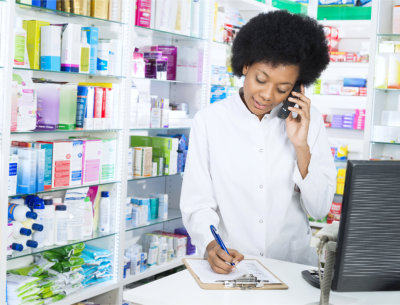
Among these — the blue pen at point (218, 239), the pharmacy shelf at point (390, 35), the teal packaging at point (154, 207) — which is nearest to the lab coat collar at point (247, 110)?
the blue pen at point (218, 239)

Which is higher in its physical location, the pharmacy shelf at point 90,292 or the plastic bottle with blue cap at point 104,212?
the plastic bottle with blue cap at point 104,212

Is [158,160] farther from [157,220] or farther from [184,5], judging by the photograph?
[184,5]

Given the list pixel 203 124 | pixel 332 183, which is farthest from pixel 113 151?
pixel 332 183

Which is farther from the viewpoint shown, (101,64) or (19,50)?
(101,64)

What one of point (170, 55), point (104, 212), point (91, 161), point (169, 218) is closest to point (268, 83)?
point (91, 161)

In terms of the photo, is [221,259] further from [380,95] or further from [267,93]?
[380,95]

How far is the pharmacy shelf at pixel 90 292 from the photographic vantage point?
3.49 metres

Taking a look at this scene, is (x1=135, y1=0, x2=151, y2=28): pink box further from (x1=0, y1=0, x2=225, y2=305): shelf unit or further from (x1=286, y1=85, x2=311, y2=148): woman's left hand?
(x1=286, y1=85, x2=311, y2=148): woman's left hand

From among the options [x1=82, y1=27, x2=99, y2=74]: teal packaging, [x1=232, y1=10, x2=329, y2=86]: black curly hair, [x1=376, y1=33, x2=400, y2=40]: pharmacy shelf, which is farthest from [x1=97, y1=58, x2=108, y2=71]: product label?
[x1=376, y1=33, x2=400, y2=40]: pharmacy shelf

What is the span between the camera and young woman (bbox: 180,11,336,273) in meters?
2.15

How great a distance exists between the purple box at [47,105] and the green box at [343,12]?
3.50 meters

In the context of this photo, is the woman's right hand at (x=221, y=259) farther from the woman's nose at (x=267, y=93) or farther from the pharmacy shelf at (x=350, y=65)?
the pharmacy shelf at (x=350, y=65)

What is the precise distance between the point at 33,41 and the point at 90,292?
1635 mm

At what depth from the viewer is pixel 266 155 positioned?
7.33ft
